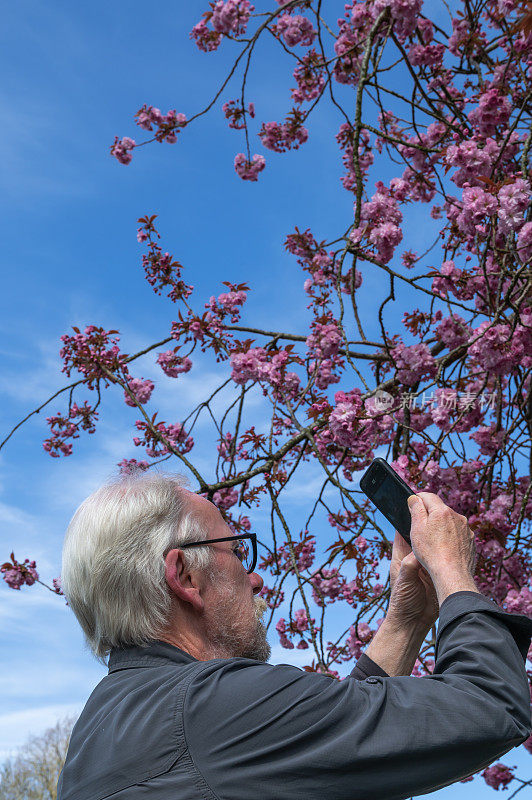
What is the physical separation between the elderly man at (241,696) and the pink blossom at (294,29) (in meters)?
3.47

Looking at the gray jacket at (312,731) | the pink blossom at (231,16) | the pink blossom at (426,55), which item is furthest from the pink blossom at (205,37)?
the gray jacket at (312,731)

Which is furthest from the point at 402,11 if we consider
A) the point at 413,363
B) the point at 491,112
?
the point at 413,363

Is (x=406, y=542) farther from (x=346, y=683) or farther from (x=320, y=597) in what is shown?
(x=320, y=597)

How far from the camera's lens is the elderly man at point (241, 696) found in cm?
94

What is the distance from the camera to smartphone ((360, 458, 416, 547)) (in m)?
1.38

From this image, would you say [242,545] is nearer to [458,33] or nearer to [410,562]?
[410,562]

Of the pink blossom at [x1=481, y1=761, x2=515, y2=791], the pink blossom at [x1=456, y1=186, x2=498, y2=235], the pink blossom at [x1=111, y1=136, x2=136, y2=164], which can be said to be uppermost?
the pink blossom at [x1=111, y1=136, x2=136, y2=164]

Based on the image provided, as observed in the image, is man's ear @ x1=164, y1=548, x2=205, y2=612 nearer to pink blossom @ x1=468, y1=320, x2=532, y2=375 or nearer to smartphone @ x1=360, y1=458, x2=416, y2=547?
smartphone @ x1=360, y1=458, x2=416, y2=547

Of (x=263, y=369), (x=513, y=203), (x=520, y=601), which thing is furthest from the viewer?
(x=263, y=369)

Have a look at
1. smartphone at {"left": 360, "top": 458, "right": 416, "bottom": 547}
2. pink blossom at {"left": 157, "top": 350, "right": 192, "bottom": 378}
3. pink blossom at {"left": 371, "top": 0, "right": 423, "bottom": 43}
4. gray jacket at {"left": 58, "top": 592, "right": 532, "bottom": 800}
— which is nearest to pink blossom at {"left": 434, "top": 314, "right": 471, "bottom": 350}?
pink blossom at {"left": 371, "top": 0, "right": 423, "bottom": 43}

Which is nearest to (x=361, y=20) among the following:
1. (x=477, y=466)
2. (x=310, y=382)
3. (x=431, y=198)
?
(x=431, y=198)

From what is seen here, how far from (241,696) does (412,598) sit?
1.69 ft

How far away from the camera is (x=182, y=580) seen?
1243 millimetres

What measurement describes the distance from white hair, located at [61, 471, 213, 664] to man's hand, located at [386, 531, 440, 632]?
0.35 metres
